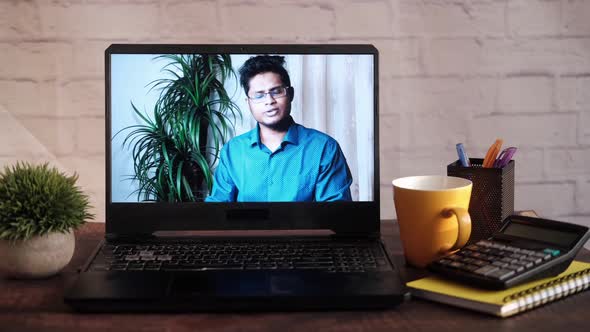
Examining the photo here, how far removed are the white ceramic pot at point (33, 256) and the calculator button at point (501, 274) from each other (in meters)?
0.49

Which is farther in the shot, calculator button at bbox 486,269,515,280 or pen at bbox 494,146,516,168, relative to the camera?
pen at bbox 494,146,516,168

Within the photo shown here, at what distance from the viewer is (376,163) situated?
1005mm

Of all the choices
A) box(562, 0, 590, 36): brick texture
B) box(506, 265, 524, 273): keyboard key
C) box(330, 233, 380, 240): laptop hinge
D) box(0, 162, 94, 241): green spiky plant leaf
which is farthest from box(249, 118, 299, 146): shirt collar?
box(562, 0, 590, 36): brick texture

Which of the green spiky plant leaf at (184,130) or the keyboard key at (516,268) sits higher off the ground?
the green spiky plant leaf at (184,130)

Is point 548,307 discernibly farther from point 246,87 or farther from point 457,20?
point 457,20

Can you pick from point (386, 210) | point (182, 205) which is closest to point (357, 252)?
point (182, 205)

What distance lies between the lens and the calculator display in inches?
32.9

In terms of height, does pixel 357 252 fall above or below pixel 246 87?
below

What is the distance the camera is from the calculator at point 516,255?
76cm

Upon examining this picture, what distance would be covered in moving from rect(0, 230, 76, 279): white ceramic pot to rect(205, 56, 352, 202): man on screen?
226 mm

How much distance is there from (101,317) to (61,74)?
78cm

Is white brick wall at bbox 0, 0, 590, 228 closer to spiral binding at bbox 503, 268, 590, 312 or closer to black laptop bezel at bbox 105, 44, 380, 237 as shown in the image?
black laptop bezel at bbox 105, 44, 380, 237

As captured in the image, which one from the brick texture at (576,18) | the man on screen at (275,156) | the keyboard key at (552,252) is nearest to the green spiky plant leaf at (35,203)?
the man on screen at (275,156)

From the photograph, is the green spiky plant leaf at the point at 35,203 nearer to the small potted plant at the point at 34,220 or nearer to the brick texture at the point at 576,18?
the small potted plant at the point at 34,220
